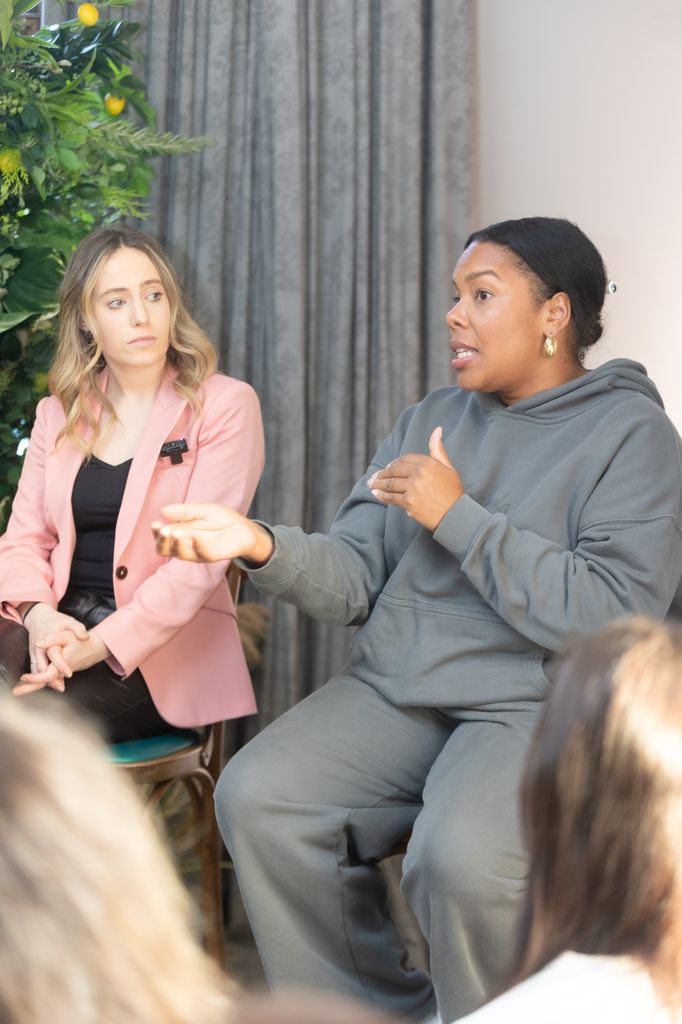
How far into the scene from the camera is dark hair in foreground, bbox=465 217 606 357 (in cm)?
209

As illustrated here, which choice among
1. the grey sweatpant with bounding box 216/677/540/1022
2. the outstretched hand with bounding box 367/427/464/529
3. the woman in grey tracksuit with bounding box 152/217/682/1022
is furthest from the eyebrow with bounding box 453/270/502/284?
the grey sweatpant with bounding box 216/677/540/1022

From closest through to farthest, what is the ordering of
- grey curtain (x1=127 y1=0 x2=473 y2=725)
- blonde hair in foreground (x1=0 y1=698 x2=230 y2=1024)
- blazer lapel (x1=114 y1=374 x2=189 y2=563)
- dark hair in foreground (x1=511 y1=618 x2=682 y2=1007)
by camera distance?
blonde hair in foreground (x1=0 y1=698 x2=230 y2=1024) < dark hair in foreground (x1=511 y1=618 x2=682 y2=1007) < blazer lapel (x1=114 y1=374 x2=189 y2=563) < grey curtain (x1=127 y1=0 x2=473 y2=725)

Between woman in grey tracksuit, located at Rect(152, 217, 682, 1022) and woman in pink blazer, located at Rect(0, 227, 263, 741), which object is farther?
woman in pink blazer, located at Rect(0, 227, 263, 741)

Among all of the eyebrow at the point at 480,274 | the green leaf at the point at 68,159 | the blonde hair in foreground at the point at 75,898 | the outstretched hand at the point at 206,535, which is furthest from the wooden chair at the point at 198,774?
the blonde hair in foreground at the point at 75,898

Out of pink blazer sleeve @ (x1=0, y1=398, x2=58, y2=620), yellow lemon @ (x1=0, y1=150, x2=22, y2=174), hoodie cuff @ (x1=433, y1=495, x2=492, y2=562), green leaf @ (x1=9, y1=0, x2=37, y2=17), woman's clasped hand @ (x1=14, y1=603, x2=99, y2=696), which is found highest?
green leaf @ (x1=9, y1=0, x2=37, y2=17)

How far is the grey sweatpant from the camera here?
68.5 inches

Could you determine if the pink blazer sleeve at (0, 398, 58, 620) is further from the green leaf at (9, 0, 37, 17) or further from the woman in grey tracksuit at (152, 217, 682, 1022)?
the green leaf at (9, 0, 37, 17)

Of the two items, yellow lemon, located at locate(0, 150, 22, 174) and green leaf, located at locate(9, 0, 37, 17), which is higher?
green leaf, located at locate(9, 0, 37, 17)

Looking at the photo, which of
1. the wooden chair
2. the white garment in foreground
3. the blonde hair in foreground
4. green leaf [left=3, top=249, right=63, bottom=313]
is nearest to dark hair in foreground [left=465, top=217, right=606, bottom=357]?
the wooden chair

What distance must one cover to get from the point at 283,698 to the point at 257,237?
1.09 meters

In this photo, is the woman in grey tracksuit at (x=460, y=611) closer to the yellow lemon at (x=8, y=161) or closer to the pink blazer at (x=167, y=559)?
the pink blazer at (x=167, y=559)

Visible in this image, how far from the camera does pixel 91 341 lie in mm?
2518

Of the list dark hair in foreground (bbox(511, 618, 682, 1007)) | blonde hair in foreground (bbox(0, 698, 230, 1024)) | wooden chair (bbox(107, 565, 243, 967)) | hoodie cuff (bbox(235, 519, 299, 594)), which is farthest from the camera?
wooden chair (bbox(107, 565, 243, 967))

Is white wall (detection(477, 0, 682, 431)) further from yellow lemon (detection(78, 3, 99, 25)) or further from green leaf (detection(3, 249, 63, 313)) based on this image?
green leaf (detection(3, 249, 63, 313))
